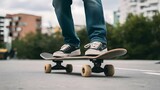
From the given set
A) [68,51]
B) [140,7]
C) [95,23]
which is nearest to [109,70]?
[95,23]

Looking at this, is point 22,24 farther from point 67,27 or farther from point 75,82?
point 75,82

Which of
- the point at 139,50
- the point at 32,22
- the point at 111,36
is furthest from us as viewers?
the point at 32,22

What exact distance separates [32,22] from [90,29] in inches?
4816

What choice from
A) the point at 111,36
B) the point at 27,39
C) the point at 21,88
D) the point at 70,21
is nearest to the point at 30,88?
the point at 21,88

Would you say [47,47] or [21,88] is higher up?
[21,88]

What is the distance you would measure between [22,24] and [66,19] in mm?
119418

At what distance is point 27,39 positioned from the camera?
83.6m

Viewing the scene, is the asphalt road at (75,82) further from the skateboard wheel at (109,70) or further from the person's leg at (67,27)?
the person's leg at (67,27)

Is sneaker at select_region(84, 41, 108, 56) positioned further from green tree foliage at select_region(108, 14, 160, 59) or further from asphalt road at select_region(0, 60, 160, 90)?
green tree foliage at select_region(108, 14, 160, 59)

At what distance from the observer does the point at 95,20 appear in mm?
4246

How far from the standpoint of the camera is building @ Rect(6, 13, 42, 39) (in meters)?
124

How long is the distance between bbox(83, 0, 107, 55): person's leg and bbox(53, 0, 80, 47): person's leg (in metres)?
0.37

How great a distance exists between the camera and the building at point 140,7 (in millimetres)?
99625

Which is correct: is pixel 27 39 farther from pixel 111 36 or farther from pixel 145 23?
pixel 145 23
